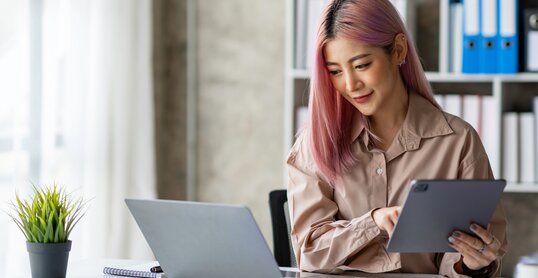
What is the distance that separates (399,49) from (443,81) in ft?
5.07

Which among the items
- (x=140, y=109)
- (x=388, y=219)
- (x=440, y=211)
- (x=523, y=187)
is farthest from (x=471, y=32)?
(x=440, y=211)

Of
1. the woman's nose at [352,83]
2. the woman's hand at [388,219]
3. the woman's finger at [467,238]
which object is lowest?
the woman's finger at [467,238]

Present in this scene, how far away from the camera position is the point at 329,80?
2217 mm

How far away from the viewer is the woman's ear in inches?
A: 86.4

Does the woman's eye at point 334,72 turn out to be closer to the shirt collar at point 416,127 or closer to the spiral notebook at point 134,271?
the shirt collar at point 416,127

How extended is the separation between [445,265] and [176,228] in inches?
25.7

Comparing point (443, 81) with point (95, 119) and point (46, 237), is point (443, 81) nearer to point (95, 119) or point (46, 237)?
point (95, 119)

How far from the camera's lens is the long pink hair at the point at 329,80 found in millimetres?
2131

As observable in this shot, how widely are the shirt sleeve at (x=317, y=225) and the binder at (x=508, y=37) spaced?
1.40 metres

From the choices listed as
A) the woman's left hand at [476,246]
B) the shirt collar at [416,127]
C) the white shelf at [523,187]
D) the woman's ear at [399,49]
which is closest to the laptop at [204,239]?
the woman's left hand at [476,246]

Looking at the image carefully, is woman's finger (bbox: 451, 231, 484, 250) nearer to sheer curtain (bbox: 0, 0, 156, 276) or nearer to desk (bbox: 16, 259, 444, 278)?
desk (bbox: 16, 259, 444, 278)

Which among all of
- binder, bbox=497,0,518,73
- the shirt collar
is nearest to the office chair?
the shirt collar

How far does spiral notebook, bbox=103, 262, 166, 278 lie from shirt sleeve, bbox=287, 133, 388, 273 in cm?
36

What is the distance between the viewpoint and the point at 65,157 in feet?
11.2
